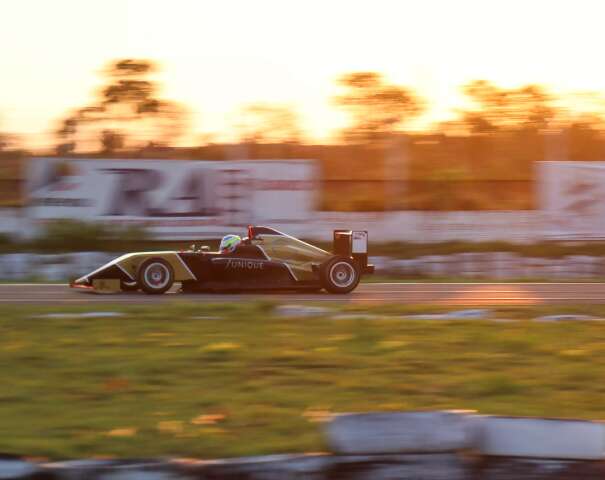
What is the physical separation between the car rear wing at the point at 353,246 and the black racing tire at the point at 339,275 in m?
0.34

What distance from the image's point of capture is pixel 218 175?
2658cm

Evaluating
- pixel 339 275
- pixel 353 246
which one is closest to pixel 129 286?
pixel 339 275

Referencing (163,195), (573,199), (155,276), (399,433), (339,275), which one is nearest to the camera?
(399,433)

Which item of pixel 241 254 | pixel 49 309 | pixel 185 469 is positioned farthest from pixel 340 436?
pixel 241 254

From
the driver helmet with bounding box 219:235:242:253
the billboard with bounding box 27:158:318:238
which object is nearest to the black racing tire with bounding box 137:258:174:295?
the driver helmet with bounding box 219:235:242:253

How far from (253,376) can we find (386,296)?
25.0 ft

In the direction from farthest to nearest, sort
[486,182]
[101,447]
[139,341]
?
[486,182], [139,341], [101,447]

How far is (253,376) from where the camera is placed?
802cm

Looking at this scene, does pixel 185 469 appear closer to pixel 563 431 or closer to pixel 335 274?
pixel 563 431

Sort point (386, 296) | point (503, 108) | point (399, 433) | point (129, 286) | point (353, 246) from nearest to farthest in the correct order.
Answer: point (399, 433) → point (129, 286) → point (386, 296) → point (353, 246) → point (503, 108)

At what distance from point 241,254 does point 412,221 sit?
11222 millimetres

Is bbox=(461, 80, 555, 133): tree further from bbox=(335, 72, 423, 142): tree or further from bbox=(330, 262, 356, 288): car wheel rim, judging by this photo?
bbox=(330, 262, 356, 288): car wheel rim

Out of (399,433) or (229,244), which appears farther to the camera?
(229,244)

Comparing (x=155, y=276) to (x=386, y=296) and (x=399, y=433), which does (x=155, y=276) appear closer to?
(x=386, y=296)
